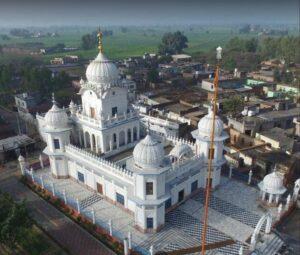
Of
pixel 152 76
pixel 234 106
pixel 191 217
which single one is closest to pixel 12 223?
pixel 191 217

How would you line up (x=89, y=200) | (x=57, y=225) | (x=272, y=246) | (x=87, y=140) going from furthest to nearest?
(x=87, y=140), (x=89, y=200), (x=57, y=225), (x=272, y=246)

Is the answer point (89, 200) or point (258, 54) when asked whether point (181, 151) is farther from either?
point (258, 54)

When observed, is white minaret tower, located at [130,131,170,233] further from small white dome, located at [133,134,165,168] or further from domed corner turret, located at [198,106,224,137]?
domed corner turret, located at [198,106,224,137]

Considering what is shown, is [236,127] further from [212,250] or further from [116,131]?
[212,250]

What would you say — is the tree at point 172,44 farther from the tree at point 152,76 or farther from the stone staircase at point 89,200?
the stone staircase at point 89,200

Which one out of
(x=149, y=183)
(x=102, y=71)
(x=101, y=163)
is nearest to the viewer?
(x=149, y=183)

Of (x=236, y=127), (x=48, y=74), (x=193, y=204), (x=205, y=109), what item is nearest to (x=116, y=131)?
(x=193, y=204)
